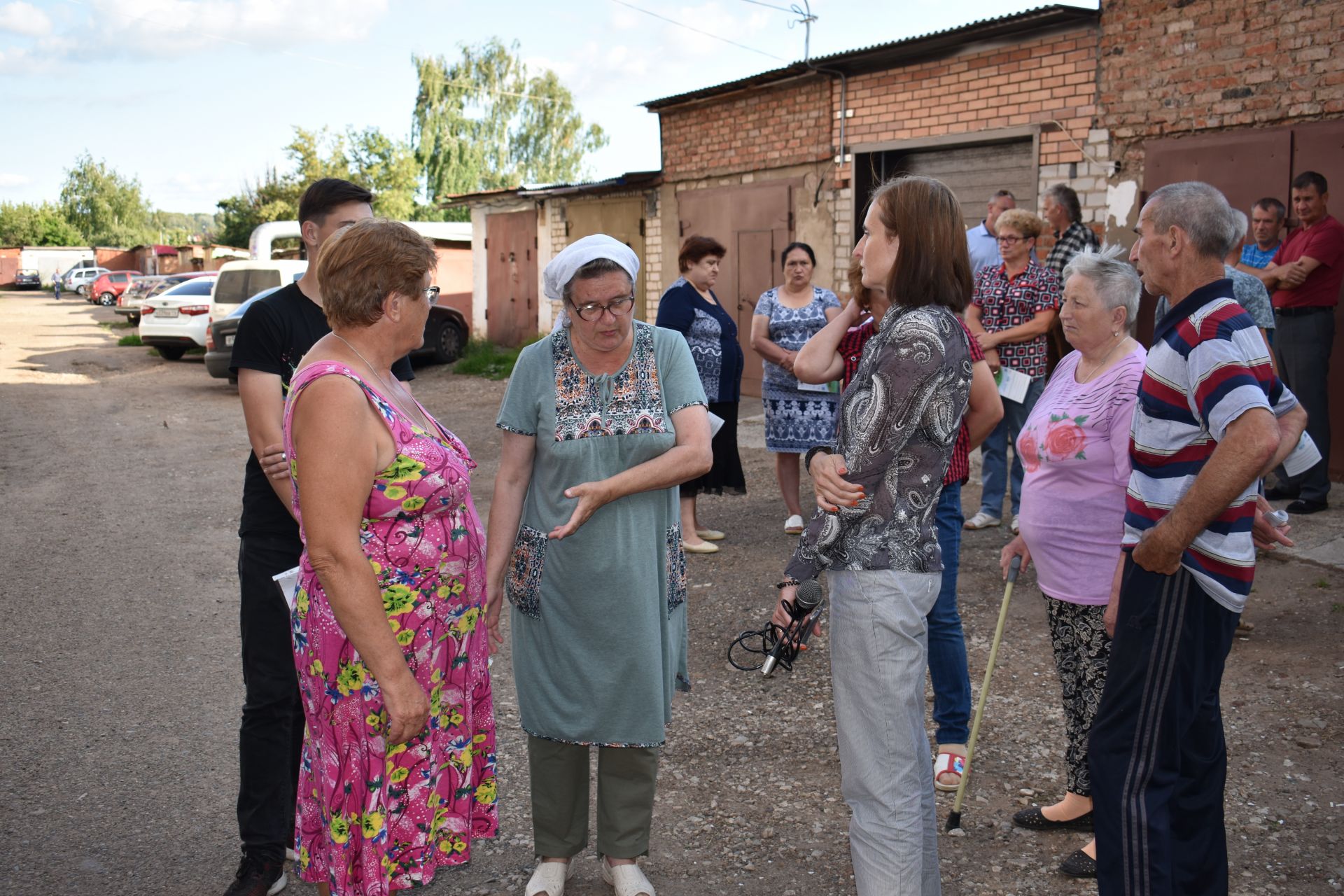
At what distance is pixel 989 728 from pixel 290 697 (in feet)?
8.83

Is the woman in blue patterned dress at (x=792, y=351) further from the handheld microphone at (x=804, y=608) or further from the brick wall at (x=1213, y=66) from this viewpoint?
the brick wall at (x=1213, y=66)

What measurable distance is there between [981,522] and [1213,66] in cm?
448

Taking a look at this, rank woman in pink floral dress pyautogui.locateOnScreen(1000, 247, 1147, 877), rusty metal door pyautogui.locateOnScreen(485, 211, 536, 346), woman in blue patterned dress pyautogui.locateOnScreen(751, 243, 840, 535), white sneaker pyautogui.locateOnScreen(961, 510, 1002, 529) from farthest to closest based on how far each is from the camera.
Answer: rusty metal door pyautogui.locateOnScreen(485, 211, 536, 346), white sneaker pyautogui.locateOnScreen(961, 510, 1002, 529), woman in blue patterned dress pyautogui.locateOnScreen(751, 243, 840, 535), woman in pink floral dress pyautogui.locateOnScreen(1000, 247, 1147, 877)

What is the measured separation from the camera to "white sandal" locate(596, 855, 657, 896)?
3104mm

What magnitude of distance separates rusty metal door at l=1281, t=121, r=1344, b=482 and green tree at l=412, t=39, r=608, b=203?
37.5 m

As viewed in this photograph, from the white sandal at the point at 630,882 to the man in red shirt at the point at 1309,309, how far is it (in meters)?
6.09

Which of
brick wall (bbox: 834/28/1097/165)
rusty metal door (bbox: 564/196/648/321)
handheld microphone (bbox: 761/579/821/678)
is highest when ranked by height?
brick wall (bbox: 834/28/1097/165)

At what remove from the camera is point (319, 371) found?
228 cm

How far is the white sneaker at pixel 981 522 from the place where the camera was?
7.20 meters

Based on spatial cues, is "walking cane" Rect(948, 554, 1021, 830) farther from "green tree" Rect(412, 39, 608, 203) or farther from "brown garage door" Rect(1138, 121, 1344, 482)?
"green tree" Rect(412, 39, 608, 203)

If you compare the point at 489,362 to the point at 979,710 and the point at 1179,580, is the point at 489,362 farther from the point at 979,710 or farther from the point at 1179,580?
the point at 1179,580

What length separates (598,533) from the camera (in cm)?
293

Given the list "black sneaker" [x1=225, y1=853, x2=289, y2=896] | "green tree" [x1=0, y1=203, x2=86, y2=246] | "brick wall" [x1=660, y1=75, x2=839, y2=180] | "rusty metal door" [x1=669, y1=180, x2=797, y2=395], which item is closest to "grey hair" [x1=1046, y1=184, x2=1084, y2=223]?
"brick wall" [x1=660, y1=75, x2=839, y2=180]

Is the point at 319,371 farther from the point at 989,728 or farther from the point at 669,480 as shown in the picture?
the point at 989,728
